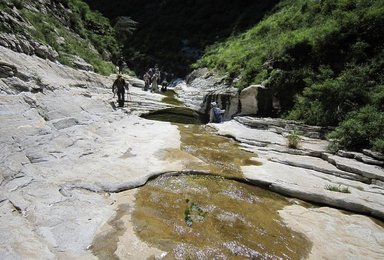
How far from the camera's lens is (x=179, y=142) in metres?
13.5

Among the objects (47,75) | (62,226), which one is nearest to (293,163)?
(62,226)

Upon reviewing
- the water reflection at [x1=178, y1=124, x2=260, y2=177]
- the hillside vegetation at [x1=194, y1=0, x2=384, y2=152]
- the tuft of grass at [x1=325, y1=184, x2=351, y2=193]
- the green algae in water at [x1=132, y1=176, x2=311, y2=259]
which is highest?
the hillside vegetation at [x1=194, y1=0, x2=384, y2=152]

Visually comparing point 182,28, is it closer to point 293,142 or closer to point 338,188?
point 293,142

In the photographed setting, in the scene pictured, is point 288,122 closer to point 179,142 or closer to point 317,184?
point 179,142

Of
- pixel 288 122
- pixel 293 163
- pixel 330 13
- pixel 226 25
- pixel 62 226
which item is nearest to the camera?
pixel 62 226

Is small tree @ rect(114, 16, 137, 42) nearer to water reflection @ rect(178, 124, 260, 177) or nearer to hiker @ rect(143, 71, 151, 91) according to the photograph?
hiker @ rect(143, 71, 151, 91)

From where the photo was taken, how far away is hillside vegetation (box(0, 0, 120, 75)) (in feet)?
71.7

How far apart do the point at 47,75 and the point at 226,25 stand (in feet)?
131

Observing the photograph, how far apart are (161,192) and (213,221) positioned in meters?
1.87

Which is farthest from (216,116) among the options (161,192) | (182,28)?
(182,28)

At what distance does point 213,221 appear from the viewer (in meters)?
7.28

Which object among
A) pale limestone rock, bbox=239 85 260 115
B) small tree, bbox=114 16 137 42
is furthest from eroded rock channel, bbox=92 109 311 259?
small tree, bbox=114 16 137 42

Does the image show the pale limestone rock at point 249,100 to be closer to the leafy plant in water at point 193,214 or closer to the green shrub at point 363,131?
the green shrub at point 363,131

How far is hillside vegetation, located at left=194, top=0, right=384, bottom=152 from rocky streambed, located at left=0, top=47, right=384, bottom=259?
2.05 meters
